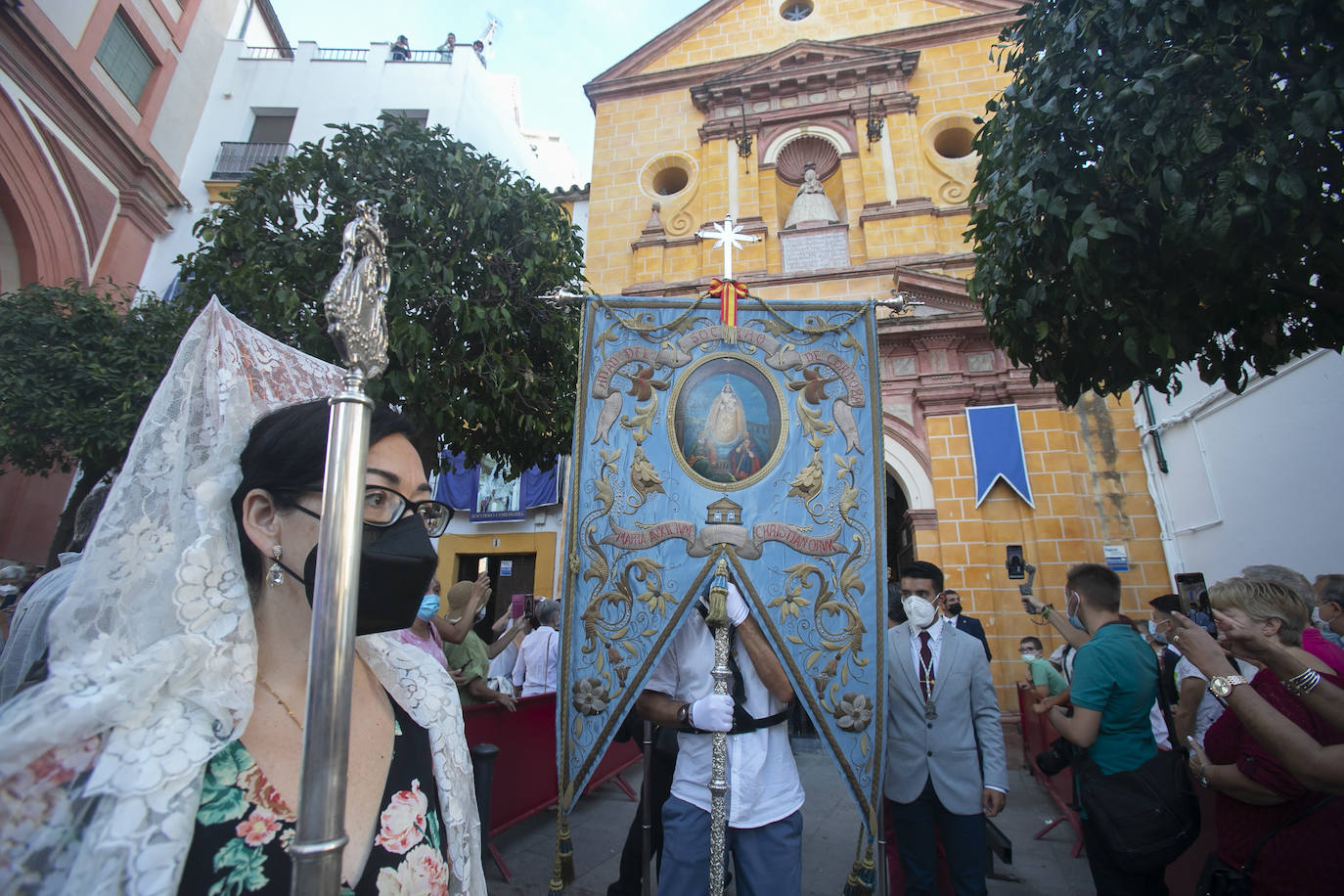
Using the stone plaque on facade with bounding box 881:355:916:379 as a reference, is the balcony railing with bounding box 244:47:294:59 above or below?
above

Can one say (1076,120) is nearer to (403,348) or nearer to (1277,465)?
(403,348)

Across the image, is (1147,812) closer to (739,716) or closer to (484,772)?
(739,716)

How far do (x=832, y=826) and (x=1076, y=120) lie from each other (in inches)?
193

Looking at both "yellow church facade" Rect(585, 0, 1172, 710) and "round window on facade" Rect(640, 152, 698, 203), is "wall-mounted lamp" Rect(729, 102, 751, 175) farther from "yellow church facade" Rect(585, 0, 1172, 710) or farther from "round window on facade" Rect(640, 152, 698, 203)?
"round window on facade" Rect(640, 152, 698, 203)

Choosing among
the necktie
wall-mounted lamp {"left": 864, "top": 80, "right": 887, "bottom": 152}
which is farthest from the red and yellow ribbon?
wall-mounted lamp {"left": 864, "top": 80, "right": 887, "bottom": 152}

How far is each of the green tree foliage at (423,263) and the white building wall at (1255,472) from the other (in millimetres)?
6087

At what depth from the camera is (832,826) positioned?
16.4ft

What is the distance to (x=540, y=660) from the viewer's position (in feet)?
20.4

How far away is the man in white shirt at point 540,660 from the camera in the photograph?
6121 mm

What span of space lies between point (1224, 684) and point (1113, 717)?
0.80 metres

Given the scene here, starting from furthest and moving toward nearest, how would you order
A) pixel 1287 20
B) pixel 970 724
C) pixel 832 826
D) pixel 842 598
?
pixel 832 826 → pixel 970 724 → pixel 842 598 → pixel 1287 20

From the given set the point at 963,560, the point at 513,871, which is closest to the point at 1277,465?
the point at 963,560

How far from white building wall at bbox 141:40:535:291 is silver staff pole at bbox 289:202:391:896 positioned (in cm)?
1438

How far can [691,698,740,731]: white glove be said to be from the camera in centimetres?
236
